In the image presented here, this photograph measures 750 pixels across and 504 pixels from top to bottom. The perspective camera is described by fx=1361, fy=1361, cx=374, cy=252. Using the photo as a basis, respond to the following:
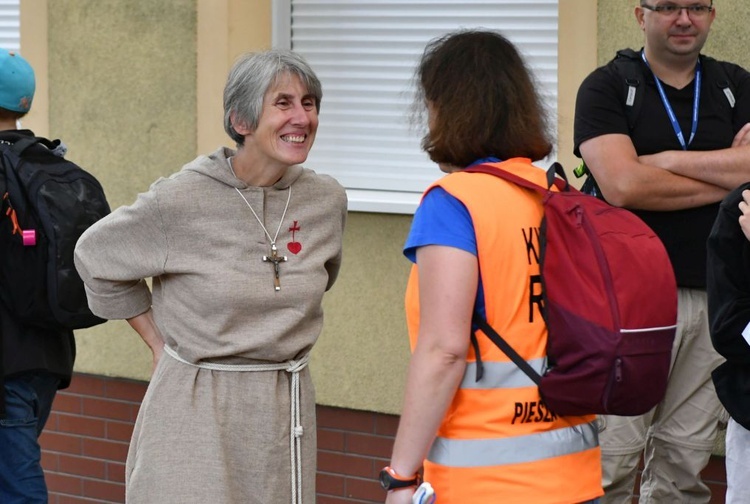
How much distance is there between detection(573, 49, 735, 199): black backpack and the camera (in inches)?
192

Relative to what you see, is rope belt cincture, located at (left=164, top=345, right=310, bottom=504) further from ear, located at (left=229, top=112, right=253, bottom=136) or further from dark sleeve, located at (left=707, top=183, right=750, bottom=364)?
dark sleeve, located at (left=707, top=183, right=750, bottom=364)

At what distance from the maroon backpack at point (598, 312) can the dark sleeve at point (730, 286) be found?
0.74 metres

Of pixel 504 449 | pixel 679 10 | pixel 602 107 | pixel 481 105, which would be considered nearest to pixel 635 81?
pixel 602 107

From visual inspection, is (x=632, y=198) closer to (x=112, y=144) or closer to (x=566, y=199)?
(x=566, y=199)

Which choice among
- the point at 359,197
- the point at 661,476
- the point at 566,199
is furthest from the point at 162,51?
the point at 566,199

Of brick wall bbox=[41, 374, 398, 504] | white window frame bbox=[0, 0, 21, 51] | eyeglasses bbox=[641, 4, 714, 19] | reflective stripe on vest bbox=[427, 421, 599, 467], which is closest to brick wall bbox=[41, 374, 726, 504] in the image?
brick wall bbox=[41, 374, 398, 504]

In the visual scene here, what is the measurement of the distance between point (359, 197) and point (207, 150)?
831mm

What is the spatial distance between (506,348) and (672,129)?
1985 mm

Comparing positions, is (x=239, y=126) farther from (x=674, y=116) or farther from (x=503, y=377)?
(x=674, y=116)

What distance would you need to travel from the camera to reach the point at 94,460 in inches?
279

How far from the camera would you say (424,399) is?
3.12 metres

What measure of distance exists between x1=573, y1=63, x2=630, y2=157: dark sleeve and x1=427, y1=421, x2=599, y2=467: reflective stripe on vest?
6.08 ft

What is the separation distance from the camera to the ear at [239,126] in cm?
398

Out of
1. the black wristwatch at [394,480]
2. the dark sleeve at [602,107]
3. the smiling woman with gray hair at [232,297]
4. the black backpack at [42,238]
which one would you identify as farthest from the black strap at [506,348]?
the black backpack at [42,238]
